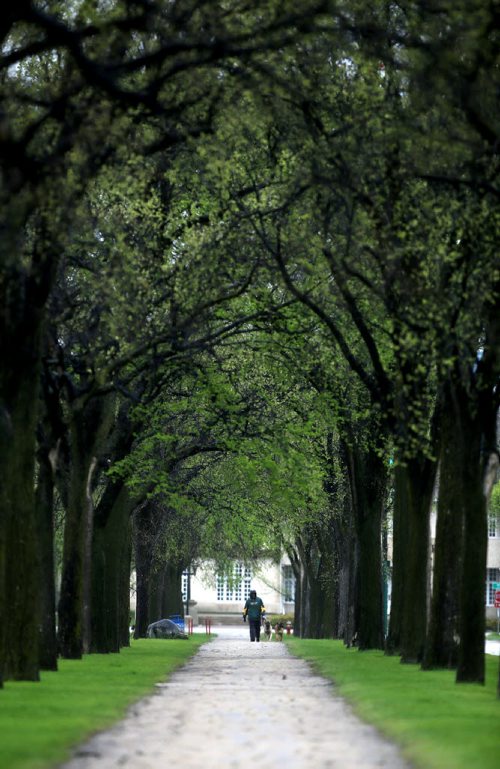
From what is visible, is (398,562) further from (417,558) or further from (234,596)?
(234,596)

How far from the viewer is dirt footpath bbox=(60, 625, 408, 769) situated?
11812mm

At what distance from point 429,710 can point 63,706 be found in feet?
13.3

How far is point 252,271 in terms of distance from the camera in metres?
Answer: 26.8

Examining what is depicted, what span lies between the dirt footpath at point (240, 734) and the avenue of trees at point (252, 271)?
116 inches

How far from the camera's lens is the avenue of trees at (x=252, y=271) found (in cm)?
1606

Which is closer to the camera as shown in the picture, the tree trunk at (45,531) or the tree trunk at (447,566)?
the tree trunk at (447,566)

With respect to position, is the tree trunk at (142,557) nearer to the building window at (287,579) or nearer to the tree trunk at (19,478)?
the tree trunk at (19,478)

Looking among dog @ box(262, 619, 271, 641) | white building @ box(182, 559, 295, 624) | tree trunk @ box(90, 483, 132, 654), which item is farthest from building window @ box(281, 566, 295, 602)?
tree trunk @ box(90, 483, 132, 654)

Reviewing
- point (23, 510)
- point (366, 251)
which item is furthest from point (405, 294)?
point (23, 510)

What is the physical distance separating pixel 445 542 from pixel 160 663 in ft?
31.9

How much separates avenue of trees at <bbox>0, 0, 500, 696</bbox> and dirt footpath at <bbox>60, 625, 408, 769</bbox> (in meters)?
2.94

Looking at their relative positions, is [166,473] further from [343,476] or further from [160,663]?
[343,476]

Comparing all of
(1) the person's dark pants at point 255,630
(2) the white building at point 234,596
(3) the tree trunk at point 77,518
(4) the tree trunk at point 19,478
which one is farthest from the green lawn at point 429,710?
(2) the white building at point 234,596

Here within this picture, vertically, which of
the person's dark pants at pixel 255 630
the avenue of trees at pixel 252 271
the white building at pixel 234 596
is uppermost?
the avenue of trees at pixel 252 271
